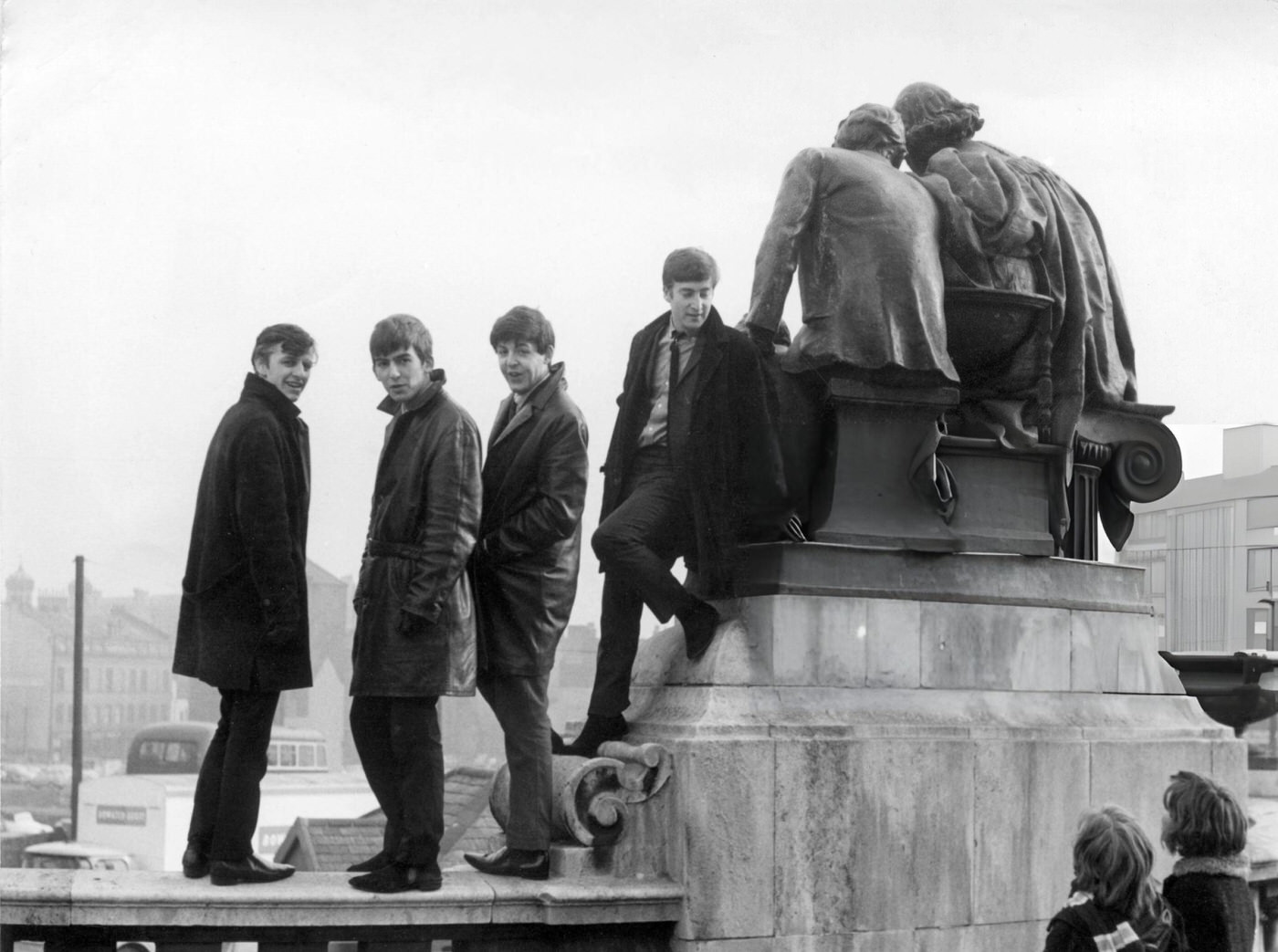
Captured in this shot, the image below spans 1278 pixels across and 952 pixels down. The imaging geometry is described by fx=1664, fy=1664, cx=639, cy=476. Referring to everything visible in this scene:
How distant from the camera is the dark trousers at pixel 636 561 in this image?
265 inches

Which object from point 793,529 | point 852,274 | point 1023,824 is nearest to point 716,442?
point 793,529

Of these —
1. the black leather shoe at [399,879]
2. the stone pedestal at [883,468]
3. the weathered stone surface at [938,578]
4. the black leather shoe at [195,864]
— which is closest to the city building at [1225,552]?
the weathered stone surface at [938,578]

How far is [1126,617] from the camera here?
25.5 ft

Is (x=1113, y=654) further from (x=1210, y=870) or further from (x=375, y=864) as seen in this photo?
(x=375, y=864)

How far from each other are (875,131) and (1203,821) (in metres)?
3.47

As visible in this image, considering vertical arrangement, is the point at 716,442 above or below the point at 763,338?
below

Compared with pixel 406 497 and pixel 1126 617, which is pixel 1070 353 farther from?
pixel 406 497

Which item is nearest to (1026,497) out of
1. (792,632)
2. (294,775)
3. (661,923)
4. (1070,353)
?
(1070,353)

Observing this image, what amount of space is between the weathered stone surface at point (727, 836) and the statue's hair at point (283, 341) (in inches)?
81.1

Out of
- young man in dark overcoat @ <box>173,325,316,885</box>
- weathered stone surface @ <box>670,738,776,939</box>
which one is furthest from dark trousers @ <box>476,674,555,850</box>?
young man in dark overcoat @ <box>173,325,316,885</box>

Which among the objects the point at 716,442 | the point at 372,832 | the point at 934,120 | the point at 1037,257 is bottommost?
the point at 372,832

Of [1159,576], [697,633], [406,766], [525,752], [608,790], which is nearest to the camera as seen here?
[406,766]

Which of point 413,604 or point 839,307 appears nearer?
point 413,604

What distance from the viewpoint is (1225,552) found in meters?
14.6
